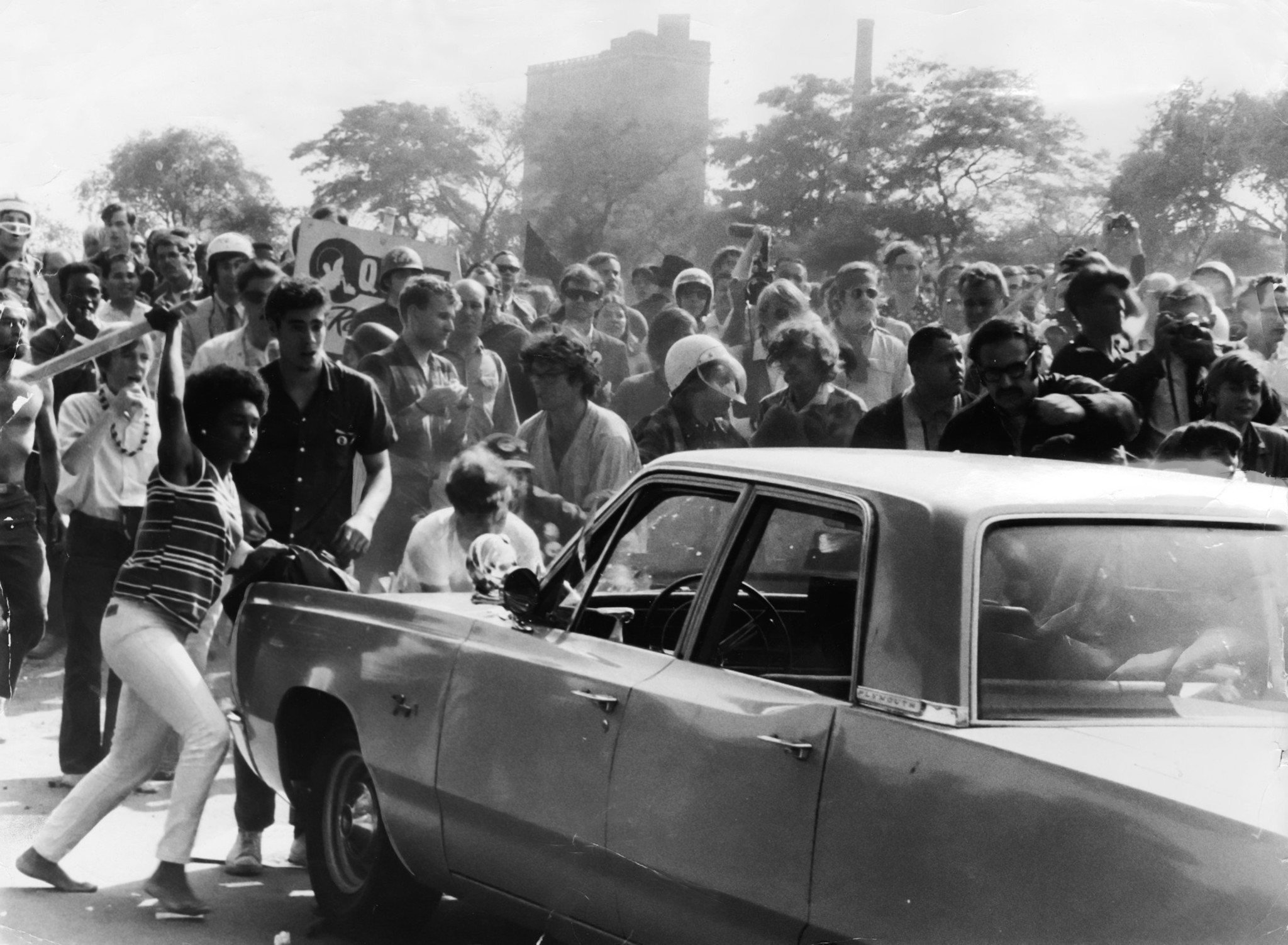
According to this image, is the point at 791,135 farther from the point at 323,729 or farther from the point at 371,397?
the point at 323,729

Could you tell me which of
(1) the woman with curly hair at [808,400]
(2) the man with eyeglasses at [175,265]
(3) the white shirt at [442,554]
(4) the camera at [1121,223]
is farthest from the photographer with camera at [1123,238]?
(2) the man with eyeglasses at [175,265]

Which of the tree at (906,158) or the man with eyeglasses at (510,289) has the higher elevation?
the tree at (906,158)

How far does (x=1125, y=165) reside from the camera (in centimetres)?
655

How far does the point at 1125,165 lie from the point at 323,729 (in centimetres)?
432

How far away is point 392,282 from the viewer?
6.54 metres

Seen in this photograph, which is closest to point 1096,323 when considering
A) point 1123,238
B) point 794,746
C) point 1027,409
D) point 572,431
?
point 1123,238

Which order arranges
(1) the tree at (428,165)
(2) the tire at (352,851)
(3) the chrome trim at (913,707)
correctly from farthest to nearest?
(1) the tree at (428,165)
(2) the tire at (352,851)
(3) the chrome trim at (913,707)

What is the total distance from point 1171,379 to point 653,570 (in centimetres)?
252

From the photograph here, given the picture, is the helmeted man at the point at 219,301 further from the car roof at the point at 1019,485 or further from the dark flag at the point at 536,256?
the car roof at the point at 1019,485

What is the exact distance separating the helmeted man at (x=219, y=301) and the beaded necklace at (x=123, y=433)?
442 mm

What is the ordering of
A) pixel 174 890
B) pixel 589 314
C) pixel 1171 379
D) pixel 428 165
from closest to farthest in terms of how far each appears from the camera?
1. pixel 174 890
2. pixel 1171 379
3. pixel 428 165
4. pixel 589 314

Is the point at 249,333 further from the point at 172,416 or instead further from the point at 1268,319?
the point at 1268,319

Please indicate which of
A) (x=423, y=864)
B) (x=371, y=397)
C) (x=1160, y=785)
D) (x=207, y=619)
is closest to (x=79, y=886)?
(x=207, y=619)

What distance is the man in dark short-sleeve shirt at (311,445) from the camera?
219 inches
